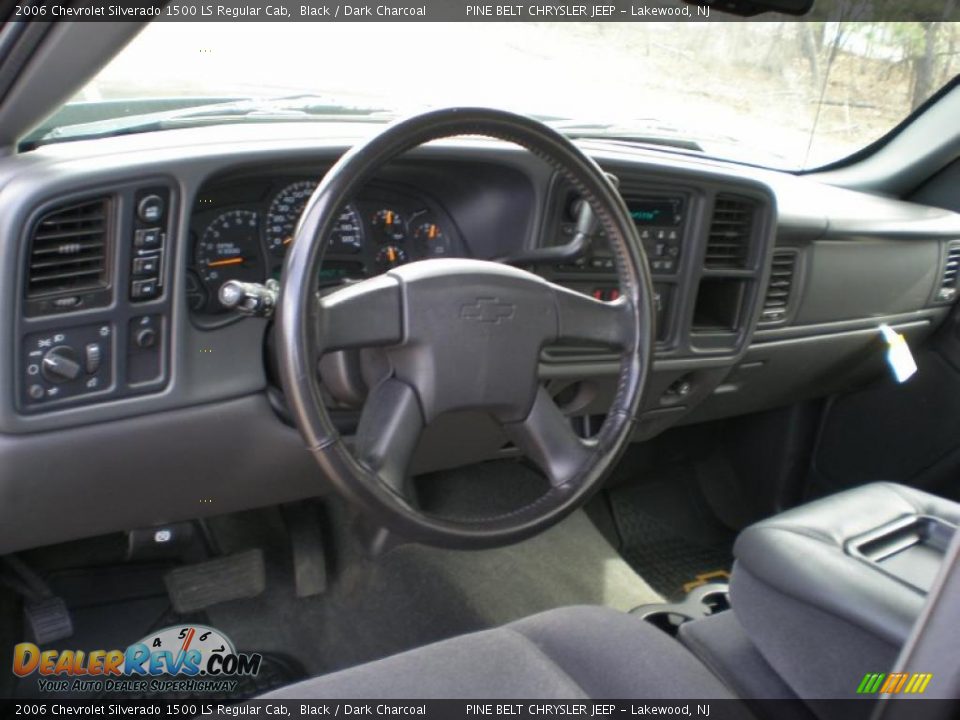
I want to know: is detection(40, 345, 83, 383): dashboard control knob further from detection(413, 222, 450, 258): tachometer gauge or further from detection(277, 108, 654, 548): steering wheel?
detection(413, 222, 450, 258): tachometer gauge

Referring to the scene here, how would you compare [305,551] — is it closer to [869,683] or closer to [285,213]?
[285,213]

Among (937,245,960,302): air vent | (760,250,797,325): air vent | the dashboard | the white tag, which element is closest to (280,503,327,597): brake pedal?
the dashboard

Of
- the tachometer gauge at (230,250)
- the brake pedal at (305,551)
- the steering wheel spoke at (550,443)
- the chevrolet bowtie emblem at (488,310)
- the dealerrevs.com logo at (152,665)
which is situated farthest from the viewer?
the brake pedal at (305,551)

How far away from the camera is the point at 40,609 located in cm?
197

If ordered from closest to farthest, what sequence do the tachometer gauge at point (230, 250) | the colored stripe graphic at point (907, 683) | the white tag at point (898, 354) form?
the colored stripe graphic at point (907, 683), the tachometer gauge at point (230, 250), the white tag at point (898, 354)

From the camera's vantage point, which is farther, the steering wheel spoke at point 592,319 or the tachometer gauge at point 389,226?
the tachometer gauge at point 389,226

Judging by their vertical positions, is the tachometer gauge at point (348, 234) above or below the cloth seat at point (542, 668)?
above

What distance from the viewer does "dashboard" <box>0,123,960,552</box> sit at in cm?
145

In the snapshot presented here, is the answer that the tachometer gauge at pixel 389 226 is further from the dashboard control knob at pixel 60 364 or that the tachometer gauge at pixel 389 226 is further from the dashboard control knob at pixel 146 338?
the dashboard control knob at pixel 60 364

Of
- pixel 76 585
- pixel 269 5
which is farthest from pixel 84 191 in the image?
pixel 76 585

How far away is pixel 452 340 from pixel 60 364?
598 millimetres

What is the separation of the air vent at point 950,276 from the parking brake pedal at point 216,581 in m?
2.09

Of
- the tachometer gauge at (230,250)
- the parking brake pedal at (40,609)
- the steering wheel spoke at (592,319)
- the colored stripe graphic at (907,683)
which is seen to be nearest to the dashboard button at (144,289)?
the tachometer gauge at (230,250)

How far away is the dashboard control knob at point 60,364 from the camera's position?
1438 mm
